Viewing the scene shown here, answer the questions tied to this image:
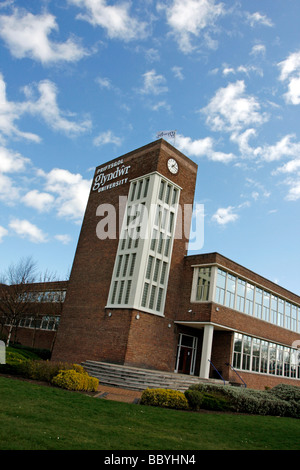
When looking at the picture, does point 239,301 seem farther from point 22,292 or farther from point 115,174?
point 22,292

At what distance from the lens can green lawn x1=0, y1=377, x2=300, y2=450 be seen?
5.89 meters

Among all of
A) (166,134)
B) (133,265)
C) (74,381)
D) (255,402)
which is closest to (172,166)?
(166,134)

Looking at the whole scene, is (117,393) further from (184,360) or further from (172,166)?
(172,166)

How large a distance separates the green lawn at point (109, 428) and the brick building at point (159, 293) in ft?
30.8

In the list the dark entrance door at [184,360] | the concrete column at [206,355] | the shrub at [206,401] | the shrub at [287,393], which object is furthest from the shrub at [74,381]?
the dark entrance door at [184,360]

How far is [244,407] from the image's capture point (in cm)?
1380

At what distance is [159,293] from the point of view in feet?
72.5

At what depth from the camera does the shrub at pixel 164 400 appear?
12.0 metres

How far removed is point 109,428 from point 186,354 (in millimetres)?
16663

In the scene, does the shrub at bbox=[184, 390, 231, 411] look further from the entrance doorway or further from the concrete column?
the entrance doorway

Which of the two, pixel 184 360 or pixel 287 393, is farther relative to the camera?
pixel 184 360

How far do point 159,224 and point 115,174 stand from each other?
603 cm
